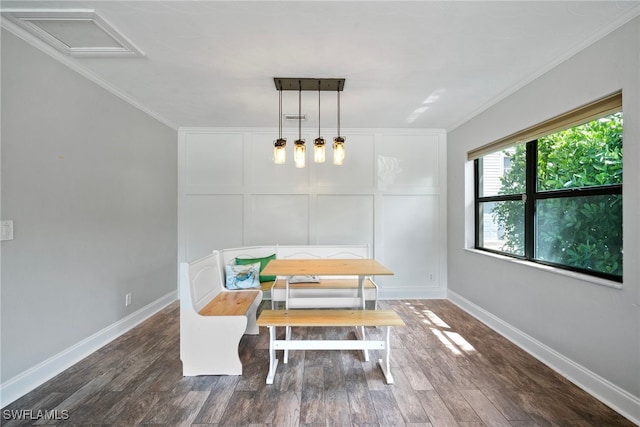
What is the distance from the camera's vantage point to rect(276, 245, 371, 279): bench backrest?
11.5ft

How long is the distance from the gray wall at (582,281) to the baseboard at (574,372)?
3 cm

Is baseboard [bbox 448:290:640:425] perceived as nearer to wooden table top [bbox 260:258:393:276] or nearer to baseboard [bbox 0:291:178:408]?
wooden table top [bbox 260:258:393:276]

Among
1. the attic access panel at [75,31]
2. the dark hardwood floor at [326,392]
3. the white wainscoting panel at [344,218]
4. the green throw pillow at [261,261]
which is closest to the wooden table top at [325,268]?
the dark hardwood floor at [326,392]

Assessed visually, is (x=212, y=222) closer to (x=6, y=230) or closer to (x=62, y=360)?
(x=62, y=360)

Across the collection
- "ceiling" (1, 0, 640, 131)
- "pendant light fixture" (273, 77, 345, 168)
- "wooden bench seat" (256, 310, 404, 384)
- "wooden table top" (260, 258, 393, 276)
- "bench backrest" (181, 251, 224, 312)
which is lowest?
"wooden bench seat" (256, 310, 404, 384)

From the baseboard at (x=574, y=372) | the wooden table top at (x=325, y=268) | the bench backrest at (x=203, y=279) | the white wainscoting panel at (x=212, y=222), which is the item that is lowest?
the baseboard at (x=574, y=372)

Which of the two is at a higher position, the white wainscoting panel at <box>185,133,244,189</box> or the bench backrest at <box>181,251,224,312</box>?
the white wainscoting panel at <box>185,133,244,189</box>

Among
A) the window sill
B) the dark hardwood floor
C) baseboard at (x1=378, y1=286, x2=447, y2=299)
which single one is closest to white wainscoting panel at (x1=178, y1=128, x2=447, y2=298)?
baseboard at (x1=378, y1=286, x2=447, y2=299)

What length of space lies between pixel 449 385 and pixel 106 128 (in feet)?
12.1

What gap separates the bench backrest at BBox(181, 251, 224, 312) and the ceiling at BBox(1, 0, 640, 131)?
167cm

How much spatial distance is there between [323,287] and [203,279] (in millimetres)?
1199

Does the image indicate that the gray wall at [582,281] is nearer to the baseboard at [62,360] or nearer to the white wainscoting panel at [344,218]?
the white wainscoting panel at [344,218]

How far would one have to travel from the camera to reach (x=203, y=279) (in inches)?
97.6

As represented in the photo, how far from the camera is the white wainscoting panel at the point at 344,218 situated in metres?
4.06
